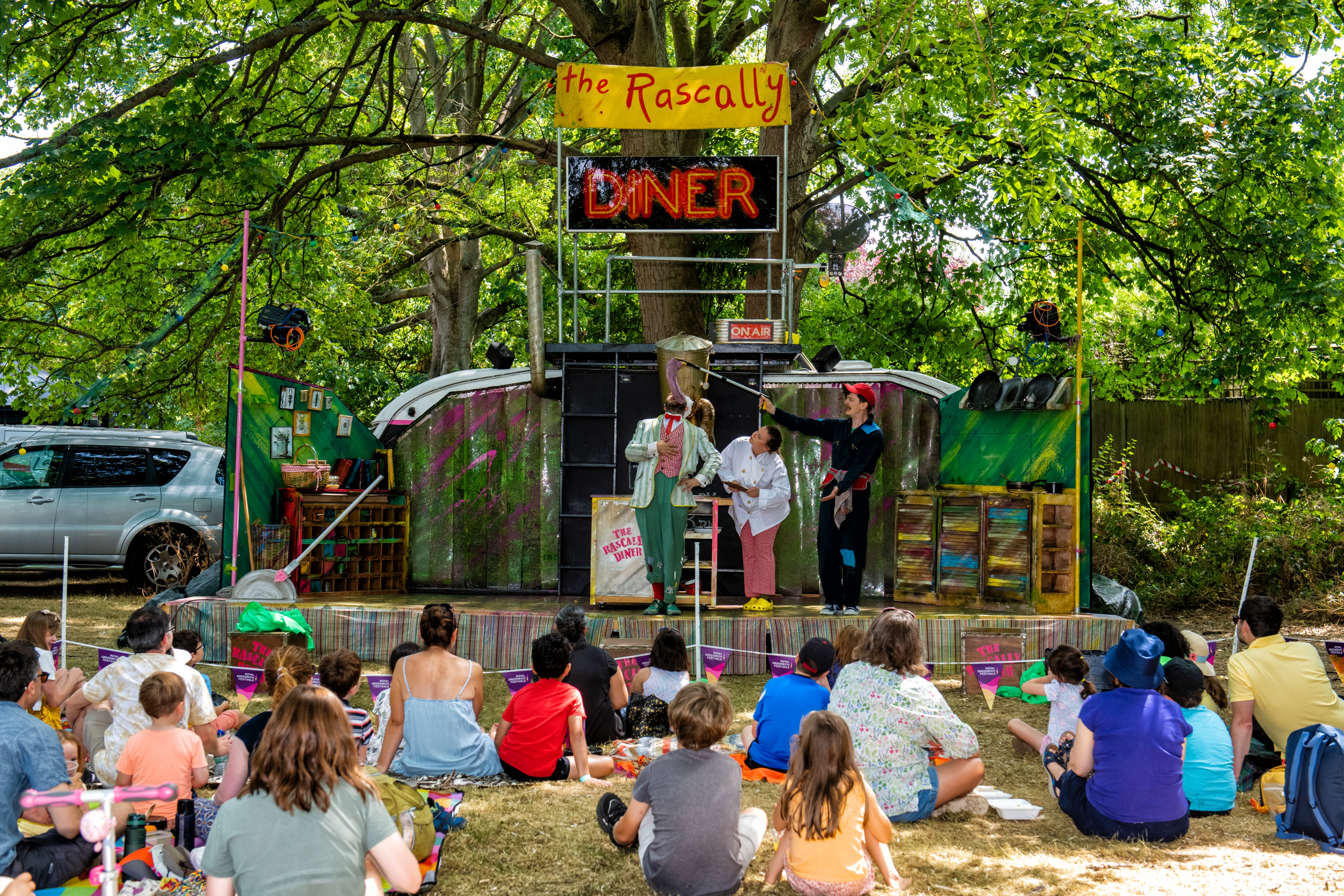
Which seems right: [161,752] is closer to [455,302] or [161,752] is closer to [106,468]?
[106,468]

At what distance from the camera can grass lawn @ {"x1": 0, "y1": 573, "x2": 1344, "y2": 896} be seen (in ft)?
14.5

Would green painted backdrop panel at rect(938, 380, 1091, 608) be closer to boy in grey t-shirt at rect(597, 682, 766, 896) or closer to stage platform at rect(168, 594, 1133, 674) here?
stage platform at rect(168, 594, 1133, 674)

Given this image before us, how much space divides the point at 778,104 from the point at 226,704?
6781 mm

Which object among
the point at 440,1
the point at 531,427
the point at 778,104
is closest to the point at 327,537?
the point at 531,427

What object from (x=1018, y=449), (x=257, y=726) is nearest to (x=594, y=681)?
(x=257, y=726)

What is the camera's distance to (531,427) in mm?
10969

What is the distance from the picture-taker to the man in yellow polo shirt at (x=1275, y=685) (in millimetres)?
5652

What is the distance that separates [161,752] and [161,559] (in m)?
8.40

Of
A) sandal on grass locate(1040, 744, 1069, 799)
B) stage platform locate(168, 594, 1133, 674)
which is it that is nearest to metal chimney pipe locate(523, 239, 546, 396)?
stage platform locate(168, 594, 1133, 674)

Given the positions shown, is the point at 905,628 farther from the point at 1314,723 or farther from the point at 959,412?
the point at 959,412

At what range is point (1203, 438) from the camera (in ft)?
50.1

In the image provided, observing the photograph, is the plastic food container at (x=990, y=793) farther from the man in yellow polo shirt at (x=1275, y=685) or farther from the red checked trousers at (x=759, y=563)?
the red checked trousers at (x=759, y=563)

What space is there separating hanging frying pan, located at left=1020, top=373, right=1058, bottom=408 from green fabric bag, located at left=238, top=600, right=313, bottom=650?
6.16 metres

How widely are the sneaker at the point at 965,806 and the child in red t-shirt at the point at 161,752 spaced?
3301 millimetres
